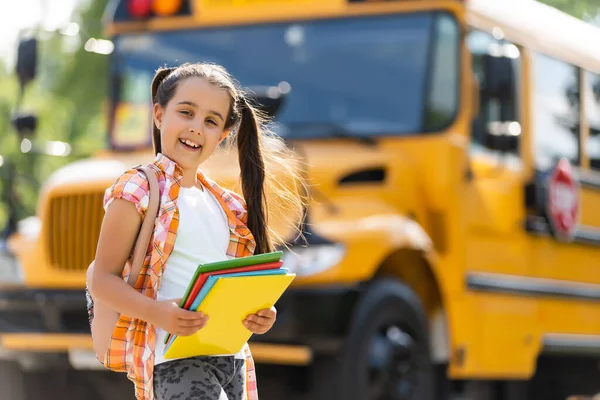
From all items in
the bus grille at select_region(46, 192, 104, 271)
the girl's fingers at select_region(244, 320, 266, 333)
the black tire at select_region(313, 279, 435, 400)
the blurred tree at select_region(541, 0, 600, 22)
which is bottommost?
the black tire at select_region(313, 279, 435, 400)

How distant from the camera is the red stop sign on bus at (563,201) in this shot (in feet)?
25.4

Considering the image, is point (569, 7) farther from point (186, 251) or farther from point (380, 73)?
point (186, 251)

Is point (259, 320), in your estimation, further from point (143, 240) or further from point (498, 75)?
point (498, 75)

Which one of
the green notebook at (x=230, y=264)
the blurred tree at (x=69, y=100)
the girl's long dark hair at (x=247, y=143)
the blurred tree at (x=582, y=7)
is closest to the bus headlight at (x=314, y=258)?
the girl's long dark hair at (x=247, y=143)

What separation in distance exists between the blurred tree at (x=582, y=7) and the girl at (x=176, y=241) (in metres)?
15.1

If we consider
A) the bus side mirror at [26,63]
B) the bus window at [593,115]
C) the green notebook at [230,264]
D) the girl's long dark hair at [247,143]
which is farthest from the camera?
the bus window at [593,115]

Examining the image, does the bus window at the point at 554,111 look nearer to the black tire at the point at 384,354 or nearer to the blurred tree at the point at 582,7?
the black tire at the point at 384,354

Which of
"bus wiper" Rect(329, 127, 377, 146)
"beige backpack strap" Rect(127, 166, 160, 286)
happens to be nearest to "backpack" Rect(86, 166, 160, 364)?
"beige backpack strap" Rect(127, 166, 160, 286)

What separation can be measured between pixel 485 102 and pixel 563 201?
0.98 metres

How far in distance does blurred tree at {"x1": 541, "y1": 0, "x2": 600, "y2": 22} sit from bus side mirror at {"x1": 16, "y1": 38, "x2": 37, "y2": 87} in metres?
11.3

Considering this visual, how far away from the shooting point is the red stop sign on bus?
7750 millimetres

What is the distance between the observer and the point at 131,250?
120 inches

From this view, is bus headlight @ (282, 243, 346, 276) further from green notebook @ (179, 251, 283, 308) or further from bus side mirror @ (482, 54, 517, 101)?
green notebook @ (179, 251, 283, 308)

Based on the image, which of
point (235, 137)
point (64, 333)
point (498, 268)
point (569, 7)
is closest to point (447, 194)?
point (498, 268)
